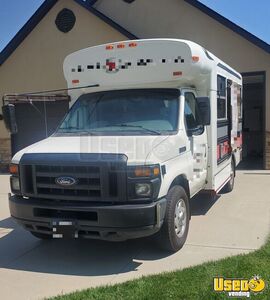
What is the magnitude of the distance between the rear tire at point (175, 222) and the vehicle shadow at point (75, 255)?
0.62ft

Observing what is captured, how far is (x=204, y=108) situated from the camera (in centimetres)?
595

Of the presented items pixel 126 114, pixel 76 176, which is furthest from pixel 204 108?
pixel 76 176

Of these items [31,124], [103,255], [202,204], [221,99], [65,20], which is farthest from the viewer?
[31,124]

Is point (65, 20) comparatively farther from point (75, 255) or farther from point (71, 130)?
point (75, 255)

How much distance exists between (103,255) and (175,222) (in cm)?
104

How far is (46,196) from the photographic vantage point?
498 cm

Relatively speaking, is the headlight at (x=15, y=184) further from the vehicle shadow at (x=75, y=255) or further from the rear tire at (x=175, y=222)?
the rear tire at (x=175, y=222)

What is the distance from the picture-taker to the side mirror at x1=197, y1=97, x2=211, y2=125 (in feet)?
19.4

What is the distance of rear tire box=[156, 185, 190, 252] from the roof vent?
34.8 ft

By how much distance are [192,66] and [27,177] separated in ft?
8.96

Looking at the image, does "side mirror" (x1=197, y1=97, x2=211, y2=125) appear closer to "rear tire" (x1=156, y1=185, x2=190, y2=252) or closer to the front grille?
"rear tire" (x1=156, y1=185, x2=190, y2=252)

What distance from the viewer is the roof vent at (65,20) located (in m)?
14.5

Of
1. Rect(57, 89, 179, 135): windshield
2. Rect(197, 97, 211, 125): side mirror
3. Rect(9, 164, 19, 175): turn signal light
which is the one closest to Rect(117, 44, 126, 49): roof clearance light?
Rect(57, 89, 179, 135): windshield

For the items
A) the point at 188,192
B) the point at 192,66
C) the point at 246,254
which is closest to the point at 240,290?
the point at 246,254
